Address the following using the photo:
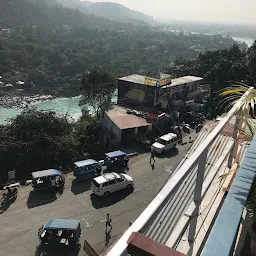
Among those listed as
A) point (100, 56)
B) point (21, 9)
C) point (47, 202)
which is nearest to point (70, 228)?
point (47, 202)

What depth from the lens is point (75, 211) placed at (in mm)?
11633

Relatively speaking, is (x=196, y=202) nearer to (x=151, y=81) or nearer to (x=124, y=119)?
(x=124, y=119)

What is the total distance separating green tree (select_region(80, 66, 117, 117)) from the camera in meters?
22.5

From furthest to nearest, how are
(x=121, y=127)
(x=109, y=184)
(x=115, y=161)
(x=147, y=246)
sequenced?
(x=121, y=127)
(x=115, y=161)
(x=109, y=184)
(x=147, y=246)

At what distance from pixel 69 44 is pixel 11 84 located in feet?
131

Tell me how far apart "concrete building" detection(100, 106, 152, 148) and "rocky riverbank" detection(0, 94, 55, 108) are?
28369 mm

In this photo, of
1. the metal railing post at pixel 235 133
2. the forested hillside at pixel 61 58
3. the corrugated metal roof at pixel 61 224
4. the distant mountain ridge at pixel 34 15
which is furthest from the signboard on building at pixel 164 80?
the distant mountain ridge at pixel 34 15

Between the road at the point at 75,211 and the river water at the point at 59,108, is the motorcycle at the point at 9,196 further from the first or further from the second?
the river water at the point at 59,108

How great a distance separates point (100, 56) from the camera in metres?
81.1

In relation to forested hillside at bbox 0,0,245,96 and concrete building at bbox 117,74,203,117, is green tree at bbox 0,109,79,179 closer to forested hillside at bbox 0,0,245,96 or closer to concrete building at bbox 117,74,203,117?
concrete building at bbox 117,74,203,117

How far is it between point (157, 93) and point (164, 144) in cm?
583

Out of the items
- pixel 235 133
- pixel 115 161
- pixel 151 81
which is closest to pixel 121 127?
pixel 115 161

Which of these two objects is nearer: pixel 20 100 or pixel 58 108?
pixel 58 108

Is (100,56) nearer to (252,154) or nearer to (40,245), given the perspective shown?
(40,245)
